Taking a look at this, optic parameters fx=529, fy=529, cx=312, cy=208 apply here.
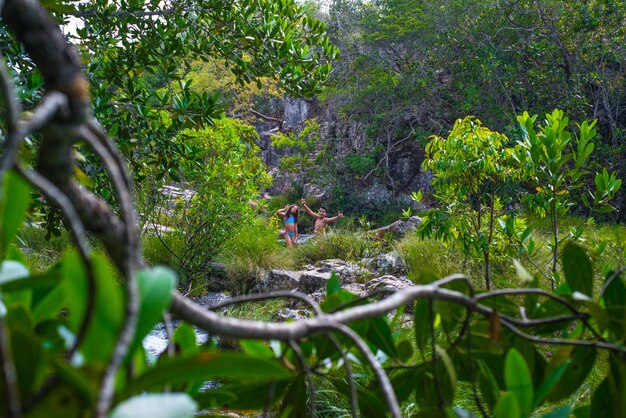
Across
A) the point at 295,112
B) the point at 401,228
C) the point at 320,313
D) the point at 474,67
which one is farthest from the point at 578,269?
the point at 295,112

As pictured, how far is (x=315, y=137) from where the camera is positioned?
1327cm

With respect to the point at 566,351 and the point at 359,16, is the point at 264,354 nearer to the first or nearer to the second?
the point at 566,351

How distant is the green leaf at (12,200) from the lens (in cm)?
22

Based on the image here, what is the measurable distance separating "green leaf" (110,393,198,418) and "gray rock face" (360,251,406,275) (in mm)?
6047

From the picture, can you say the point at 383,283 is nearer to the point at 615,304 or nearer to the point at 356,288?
the point at 356,288

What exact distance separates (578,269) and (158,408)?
37 cm

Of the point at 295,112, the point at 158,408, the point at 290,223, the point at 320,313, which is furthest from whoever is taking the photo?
the point at 295,112

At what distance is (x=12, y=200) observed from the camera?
0.77 ft

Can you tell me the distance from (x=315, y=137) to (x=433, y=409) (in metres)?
13.1

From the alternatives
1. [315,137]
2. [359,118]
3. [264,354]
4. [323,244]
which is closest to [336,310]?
[264,354]

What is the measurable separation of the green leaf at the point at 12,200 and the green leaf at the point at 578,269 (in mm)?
395

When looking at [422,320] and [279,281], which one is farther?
[279,281]

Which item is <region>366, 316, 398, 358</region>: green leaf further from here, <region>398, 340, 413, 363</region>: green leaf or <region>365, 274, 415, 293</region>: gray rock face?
<region>365, 274, 415, 293</region>: gray rock face

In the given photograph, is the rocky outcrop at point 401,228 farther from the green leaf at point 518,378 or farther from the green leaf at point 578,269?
the green leaf at point 518,378
